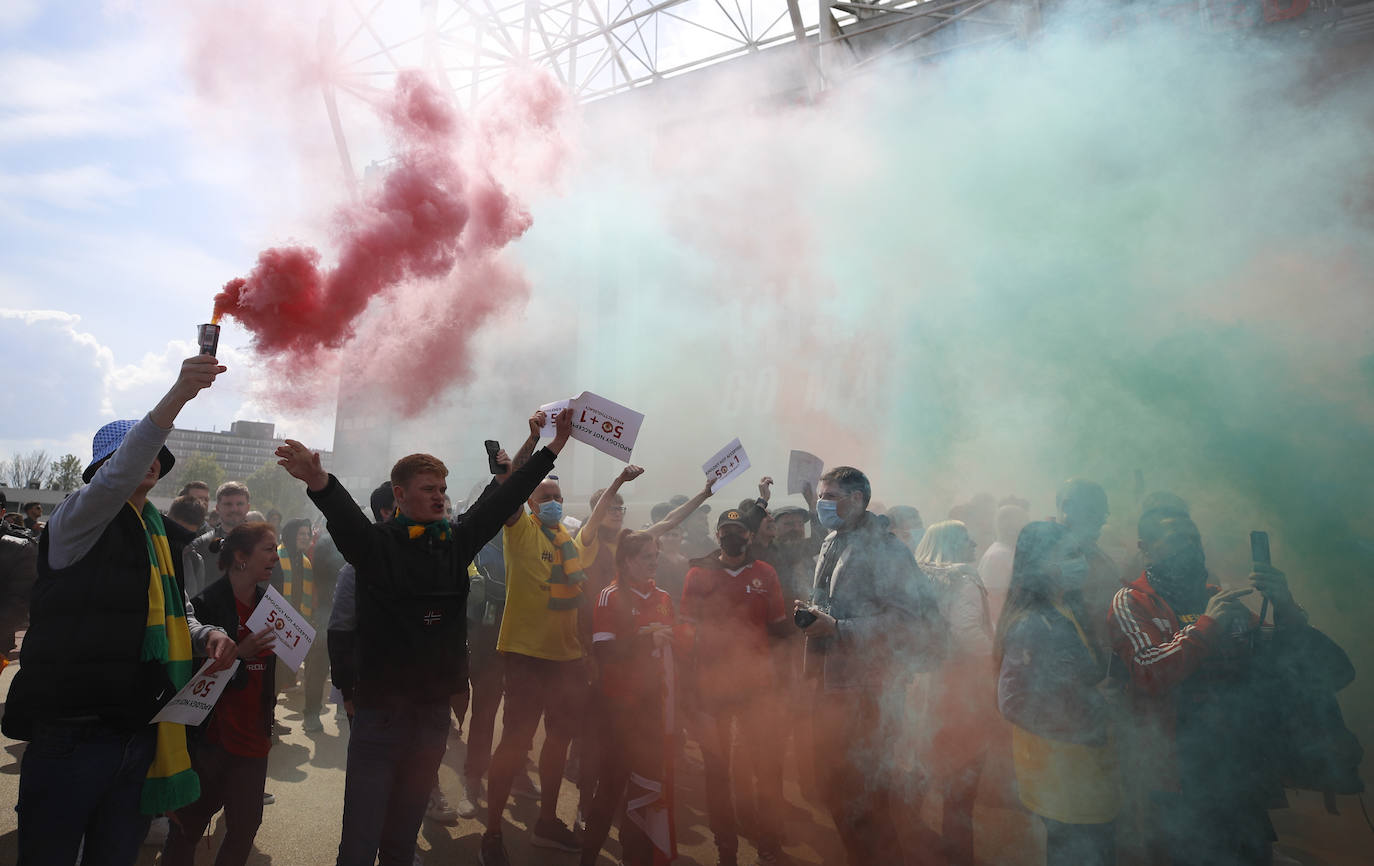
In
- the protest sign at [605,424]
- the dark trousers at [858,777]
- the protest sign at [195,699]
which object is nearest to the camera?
the protest sign at [195,699]

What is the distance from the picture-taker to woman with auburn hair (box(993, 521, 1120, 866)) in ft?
8.15

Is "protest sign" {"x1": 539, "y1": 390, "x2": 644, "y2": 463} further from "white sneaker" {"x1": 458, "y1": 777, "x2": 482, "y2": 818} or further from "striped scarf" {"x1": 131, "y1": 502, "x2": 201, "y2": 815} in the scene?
"white sneaker" {"x1": 458, "y1": 777, "x2": 482, "y2": 818}

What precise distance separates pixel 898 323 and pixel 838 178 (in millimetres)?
2088

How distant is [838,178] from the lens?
9.16 m

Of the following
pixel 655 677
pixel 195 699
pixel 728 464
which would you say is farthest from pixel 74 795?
pixel 728 464

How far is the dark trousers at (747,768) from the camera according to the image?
3.54 metres

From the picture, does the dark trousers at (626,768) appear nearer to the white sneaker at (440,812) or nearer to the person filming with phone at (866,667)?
the person filming with phone at (866,667)

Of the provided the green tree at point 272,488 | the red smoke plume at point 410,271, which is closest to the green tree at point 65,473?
the green tree at point 272,488

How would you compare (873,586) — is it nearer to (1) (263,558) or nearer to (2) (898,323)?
(1) (263,558)

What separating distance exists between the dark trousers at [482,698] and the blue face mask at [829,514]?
1921 millimetres

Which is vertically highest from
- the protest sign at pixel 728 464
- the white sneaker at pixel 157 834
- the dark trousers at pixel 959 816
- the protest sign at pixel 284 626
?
the protest sign at pixel 728 464

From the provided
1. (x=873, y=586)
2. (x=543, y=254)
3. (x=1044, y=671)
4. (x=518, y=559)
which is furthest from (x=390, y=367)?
(x=1044, y=671)

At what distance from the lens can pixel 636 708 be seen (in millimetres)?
3334

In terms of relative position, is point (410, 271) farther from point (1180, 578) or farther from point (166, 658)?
point (1180, 578)
